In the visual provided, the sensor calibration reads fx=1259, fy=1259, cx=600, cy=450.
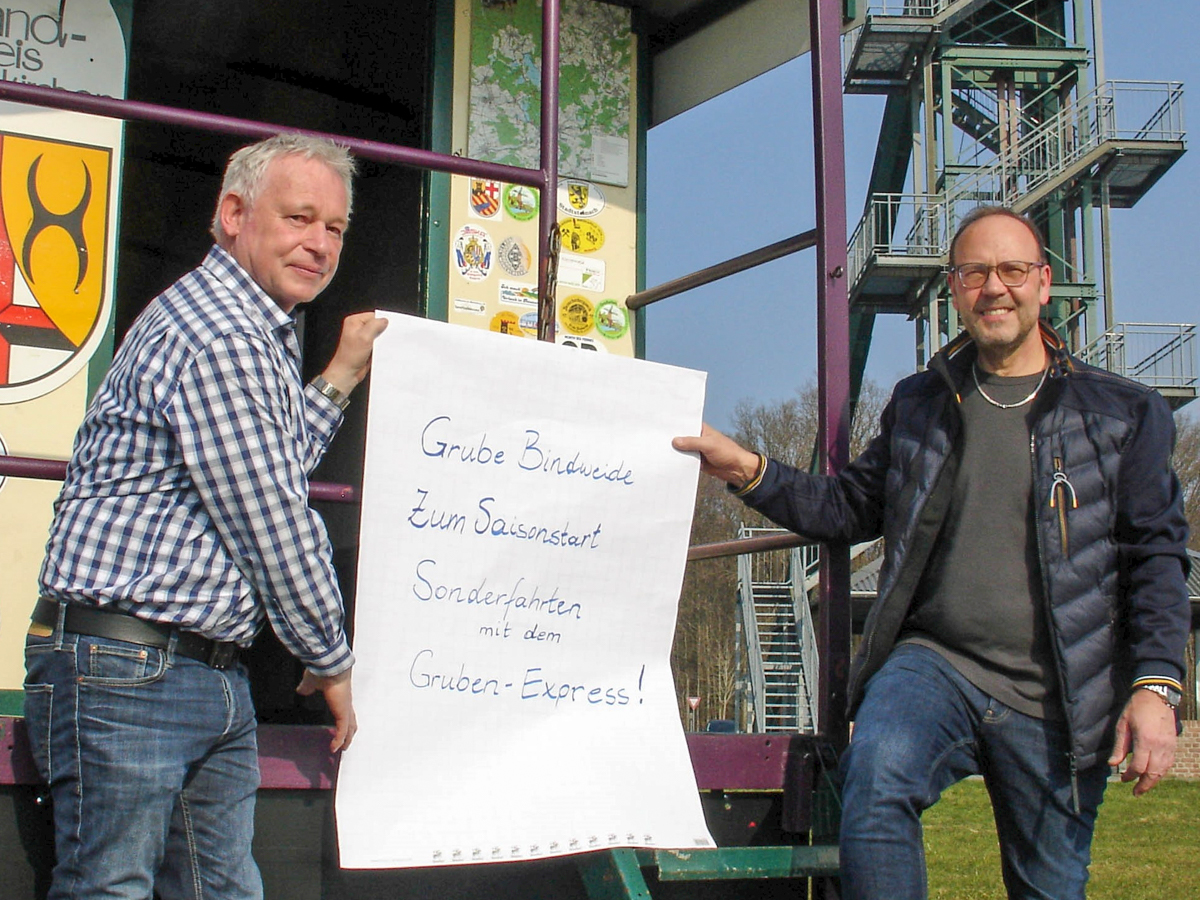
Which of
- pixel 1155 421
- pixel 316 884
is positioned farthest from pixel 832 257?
pixel 316 884

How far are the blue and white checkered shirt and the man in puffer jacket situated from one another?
930 millimetres

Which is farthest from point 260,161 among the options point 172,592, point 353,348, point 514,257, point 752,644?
point 752,644

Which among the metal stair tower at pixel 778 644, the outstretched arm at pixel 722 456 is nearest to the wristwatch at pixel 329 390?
the outstretched arm at pixel 722 456

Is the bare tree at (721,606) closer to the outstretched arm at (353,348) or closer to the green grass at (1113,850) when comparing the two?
the green grass at (1113,850)

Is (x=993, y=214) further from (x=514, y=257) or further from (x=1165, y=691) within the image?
(x=514, y=257)

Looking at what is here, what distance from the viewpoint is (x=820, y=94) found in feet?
10.1

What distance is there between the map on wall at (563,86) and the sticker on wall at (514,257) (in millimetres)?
282

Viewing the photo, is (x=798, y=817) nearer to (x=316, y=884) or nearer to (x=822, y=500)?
(x=822, y=500)

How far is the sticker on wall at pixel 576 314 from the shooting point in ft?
14.4

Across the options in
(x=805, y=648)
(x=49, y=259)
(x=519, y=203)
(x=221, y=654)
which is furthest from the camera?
(x=805, y=648)

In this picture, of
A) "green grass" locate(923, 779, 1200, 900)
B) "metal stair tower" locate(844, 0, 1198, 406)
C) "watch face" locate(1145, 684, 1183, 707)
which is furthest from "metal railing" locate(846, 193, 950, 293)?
"watch face" locate(1145, 684, 1183, 707)

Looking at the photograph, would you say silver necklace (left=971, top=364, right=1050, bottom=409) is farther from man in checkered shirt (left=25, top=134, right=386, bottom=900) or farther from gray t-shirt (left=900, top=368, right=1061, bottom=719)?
man in checkered shirt (left=25, top=134, right=386, bottom=900)

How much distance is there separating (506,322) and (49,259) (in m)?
1.42

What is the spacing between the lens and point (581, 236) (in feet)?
14.7
